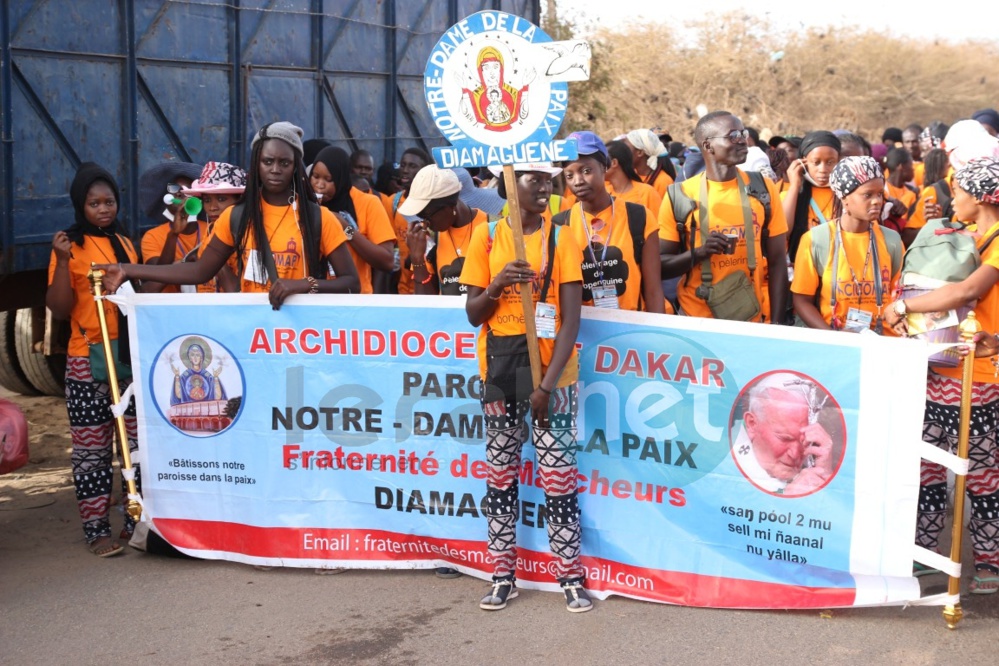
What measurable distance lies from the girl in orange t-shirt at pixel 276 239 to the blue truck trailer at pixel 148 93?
1.96m

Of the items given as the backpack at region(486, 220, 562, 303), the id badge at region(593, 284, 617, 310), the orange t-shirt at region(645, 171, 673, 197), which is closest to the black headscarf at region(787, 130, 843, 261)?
the orange t-shirt at region(645, 171, 673, 197)

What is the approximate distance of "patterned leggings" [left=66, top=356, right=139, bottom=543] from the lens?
5.70 m

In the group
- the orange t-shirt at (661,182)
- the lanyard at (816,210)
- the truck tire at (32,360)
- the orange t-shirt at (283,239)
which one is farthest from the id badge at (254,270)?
the truck tire at (32,360)

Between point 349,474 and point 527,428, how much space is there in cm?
93

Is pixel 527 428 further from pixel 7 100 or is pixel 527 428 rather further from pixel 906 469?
pixel 7 100

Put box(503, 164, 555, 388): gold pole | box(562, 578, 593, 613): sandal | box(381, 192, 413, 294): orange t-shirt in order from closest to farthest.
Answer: box(503, 164, 555, 388): gold pole < box(562, 578, 593, 613): sandal < box(381, 192, 413, 294): orange t-shirt

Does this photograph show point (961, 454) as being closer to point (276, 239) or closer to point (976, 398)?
point (976, 398)

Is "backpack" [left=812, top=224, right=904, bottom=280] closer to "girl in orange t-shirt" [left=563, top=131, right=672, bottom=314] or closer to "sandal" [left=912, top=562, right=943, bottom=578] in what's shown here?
"girl in orange t-shirt" [left=563, top=131, right=672, bottom=314]

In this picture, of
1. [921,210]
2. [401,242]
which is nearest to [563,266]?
[401,242]

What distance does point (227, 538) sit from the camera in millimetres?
5531

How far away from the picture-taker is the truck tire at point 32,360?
8547 mm

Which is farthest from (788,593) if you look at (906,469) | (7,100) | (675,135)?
(675,135)

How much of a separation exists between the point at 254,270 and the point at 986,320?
3224 millimetres

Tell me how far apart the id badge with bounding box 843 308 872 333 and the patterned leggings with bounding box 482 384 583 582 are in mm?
1319
